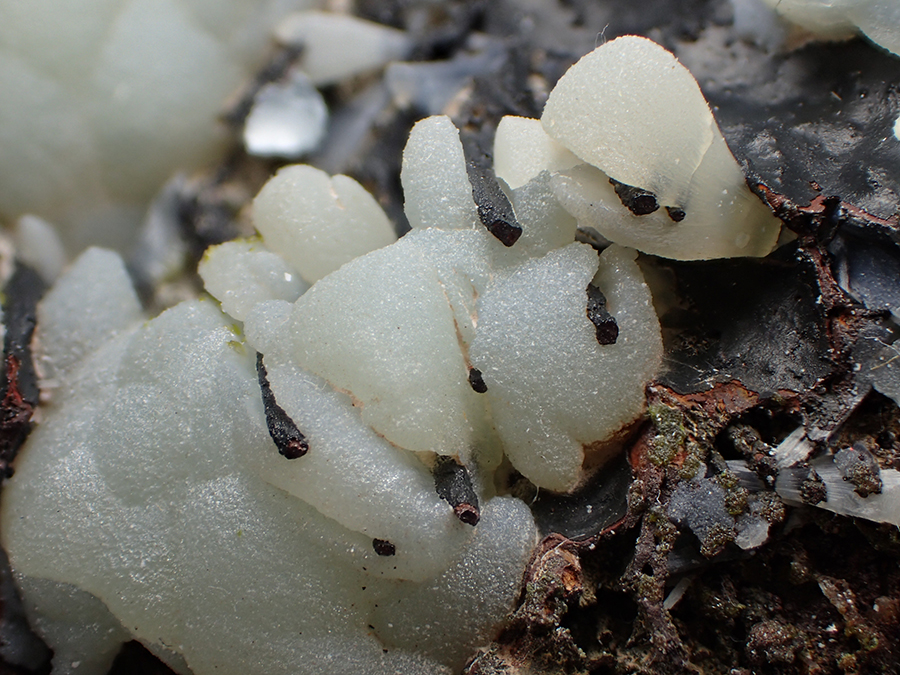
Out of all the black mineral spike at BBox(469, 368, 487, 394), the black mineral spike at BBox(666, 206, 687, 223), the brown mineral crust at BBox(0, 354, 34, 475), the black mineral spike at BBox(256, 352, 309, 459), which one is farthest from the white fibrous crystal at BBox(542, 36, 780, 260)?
the brown mineral crust at BBox(0, 354, 34, 475)

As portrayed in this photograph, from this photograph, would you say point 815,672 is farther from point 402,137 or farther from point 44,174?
point 44,174

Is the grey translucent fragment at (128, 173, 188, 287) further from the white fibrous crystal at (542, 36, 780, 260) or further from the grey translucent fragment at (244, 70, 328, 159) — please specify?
the white fibrous crystal at (542, 36, 780, 260)

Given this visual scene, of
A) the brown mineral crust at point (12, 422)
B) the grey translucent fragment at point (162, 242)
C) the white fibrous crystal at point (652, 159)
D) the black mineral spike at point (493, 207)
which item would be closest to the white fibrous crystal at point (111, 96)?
the grey translucent fragment at point (162, 242)

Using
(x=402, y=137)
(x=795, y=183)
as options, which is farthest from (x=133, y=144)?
(x=795, y=183)

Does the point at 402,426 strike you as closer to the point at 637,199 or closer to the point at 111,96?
the point at 637,199

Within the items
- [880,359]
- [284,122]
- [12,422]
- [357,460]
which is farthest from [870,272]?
[12,422]

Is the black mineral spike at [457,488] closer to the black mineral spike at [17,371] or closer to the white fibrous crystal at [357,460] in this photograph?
the white fibrous crystal at [357,460]
